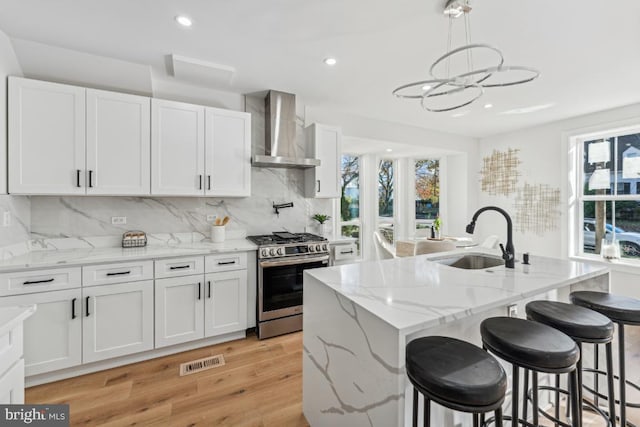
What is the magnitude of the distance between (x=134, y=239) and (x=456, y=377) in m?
2.87

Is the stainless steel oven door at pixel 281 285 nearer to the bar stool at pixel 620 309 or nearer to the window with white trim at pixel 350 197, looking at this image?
the bar stool at pixel 620 309

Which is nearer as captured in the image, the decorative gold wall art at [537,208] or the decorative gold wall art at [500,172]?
the decorative gold wall art at [537,208]

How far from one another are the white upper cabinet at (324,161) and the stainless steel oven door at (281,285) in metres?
0.89

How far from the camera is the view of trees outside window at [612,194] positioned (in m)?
3.53

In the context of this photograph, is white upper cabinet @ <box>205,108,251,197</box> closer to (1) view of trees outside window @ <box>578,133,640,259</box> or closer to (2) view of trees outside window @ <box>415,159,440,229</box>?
(2) view of trees outside window @ <box>415,159,440,229</box>

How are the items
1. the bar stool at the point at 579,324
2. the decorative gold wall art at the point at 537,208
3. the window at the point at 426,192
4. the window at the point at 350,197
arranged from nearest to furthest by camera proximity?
the bar stool at the point at 579,324 < the decorative gold wall art at the point at 537,208 < the window at the point at 350,197 < the window at the point at 426,192

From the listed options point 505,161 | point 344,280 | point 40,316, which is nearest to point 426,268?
point 344,280

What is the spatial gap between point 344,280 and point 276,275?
145 cm

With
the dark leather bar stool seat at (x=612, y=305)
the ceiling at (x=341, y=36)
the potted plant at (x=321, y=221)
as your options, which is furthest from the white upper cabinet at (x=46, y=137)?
the dark leather bar stool seat at (x=612, y=305)

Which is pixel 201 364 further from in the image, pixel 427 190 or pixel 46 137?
pixel 427 190

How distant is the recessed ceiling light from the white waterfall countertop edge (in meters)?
1.91

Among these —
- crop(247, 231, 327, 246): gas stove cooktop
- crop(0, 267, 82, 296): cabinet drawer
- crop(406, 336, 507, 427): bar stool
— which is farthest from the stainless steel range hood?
crop(406, 336, 507, 427): bar stool

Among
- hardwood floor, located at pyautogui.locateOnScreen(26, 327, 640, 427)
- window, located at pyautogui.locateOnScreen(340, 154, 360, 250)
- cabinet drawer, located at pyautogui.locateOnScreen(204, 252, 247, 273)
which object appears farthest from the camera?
window, located at pyautogui.locateOnScreen(340, 154, 360, 250)

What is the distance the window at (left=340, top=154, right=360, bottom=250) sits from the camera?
16.8 feet
